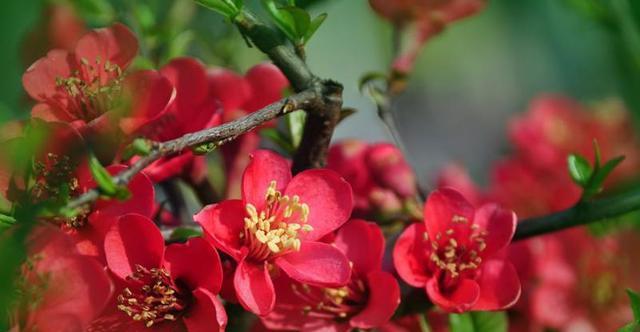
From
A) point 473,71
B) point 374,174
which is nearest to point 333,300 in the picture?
point 374,174

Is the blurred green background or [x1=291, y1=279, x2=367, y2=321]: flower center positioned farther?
the blurred green background

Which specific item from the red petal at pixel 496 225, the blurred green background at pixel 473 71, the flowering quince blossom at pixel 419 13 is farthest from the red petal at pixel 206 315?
the blurred green background at pixel 473 71

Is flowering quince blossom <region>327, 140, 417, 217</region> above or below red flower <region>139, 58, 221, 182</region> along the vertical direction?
below

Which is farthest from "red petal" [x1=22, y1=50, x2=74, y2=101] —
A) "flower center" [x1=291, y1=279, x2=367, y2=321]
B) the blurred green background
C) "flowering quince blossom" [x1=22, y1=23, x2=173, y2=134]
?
the blurred green background

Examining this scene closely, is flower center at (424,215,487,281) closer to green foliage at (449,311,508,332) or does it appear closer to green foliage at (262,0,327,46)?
green foliage at (449,311,508,332)

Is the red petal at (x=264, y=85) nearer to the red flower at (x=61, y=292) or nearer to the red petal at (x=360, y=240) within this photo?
the red petal at (x=360, y=240)

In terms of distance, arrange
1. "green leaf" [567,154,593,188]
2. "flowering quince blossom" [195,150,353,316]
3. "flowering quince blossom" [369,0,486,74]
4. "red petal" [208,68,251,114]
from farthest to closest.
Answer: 1. "flowering quince blossom" [369,0,486,74]
2. "red petal" [208,68,251,114]
3. "green leaf" [567,154,593,188]
4. "flowering quince blossom" [195,150,353,316]

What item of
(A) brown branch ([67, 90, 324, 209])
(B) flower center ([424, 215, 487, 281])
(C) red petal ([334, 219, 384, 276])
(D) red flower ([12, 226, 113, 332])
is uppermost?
(A) brown branch ([67, 90, 324, 209])
